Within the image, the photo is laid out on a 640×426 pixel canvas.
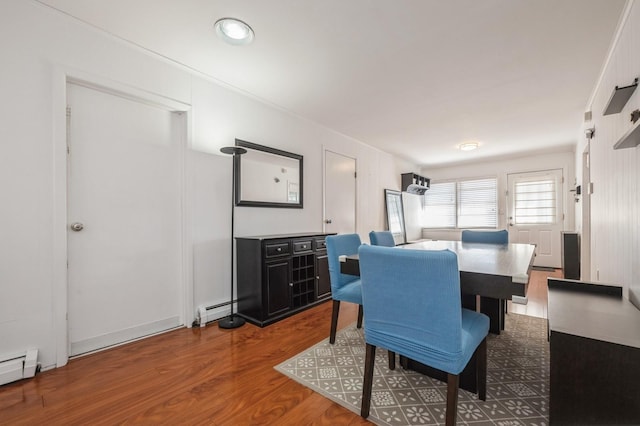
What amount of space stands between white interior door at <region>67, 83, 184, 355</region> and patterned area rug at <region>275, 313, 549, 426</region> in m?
1.44

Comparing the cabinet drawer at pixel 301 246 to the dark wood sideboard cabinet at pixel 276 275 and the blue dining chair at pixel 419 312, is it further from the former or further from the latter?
the blue dining chair at pixel 419 312

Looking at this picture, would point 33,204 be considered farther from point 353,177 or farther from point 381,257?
point 353,177

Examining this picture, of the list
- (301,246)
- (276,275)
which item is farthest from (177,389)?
(301,246)

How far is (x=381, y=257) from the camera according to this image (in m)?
1.28

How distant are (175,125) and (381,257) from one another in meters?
2.46

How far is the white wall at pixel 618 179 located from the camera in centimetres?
162

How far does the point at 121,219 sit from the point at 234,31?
71.3 inches

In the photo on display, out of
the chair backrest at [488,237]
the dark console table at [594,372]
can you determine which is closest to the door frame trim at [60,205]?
the dark console table at [594,372]

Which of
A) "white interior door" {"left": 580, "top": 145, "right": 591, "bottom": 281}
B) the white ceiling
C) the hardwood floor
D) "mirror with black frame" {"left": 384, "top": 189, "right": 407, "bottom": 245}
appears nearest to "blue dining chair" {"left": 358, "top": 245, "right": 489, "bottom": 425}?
the hardwood floor

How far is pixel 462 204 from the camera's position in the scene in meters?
6.75

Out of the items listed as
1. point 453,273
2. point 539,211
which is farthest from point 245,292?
point 539,211

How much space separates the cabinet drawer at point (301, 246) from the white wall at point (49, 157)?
2.46 feet

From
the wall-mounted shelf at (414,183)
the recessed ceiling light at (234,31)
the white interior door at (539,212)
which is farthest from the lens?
the wall-mounted shelf at (414,183)

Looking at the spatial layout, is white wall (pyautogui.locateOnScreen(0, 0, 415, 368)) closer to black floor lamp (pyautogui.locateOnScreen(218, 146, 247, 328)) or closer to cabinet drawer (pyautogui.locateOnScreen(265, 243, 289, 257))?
black floor lamp (pyautogui.locateOnScreen(218, 146, 247, 328))
